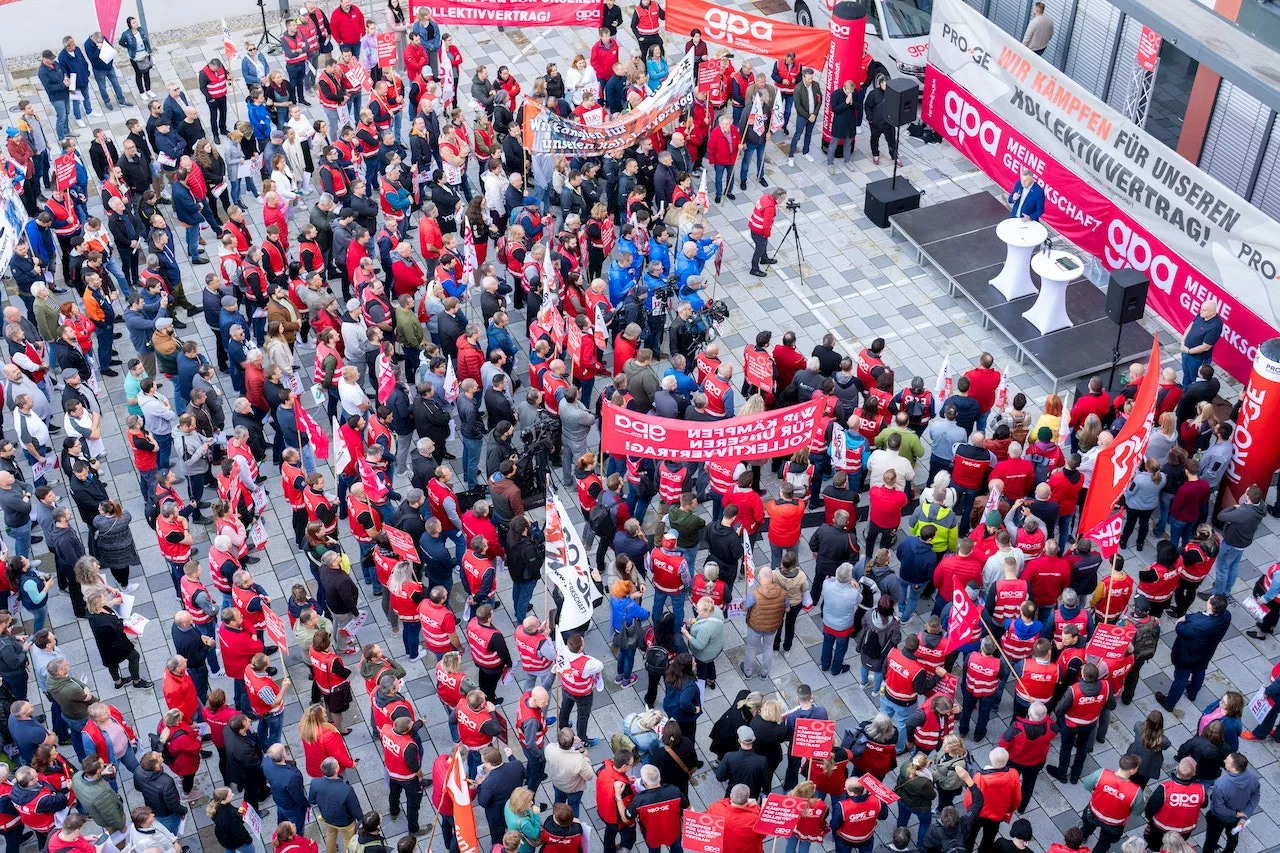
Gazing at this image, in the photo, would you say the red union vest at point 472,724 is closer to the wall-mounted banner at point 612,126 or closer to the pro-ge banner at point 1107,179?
the wall-mounted banner at point 612,126

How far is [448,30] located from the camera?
31578 millimetres

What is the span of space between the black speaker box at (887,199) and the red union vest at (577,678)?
12490 mm

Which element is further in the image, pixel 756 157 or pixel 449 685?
pixel 756 157

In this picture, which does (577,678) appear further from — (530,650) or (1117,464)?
(1117,464)

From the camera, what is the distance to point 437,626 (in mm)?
16266

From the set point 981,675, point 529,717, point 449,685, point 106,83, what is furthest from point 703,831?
point 106,83

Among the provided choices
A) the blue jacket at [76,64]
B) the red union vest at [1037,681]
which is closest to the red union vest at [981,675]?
the red union vest at [1037,681]

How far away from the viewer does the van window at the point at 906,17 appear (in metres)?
28.3

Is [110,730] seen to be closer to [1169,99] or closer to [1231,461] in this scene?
[1231,461]

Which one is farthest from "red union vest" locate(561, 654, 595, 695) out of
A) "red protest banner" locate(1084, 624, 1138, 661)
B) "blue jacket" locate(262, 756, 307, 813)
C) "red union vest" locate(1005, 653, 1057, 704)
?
"red protest banner" locate(1084, 624, 1138, 661)

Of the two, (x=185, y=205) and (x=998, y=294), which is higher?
(x=185, y=205)

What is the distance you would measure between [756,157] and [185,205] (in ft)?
31.7

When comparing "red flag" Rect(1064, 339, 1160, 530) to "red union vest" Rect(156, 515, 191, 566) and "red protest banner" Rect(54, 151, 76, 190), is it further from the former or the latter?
"red protest banner" Rect(54, 151, 76, 190)

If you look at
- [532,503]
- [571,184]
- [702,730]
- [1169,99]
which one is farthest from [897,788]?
[1169,99]
